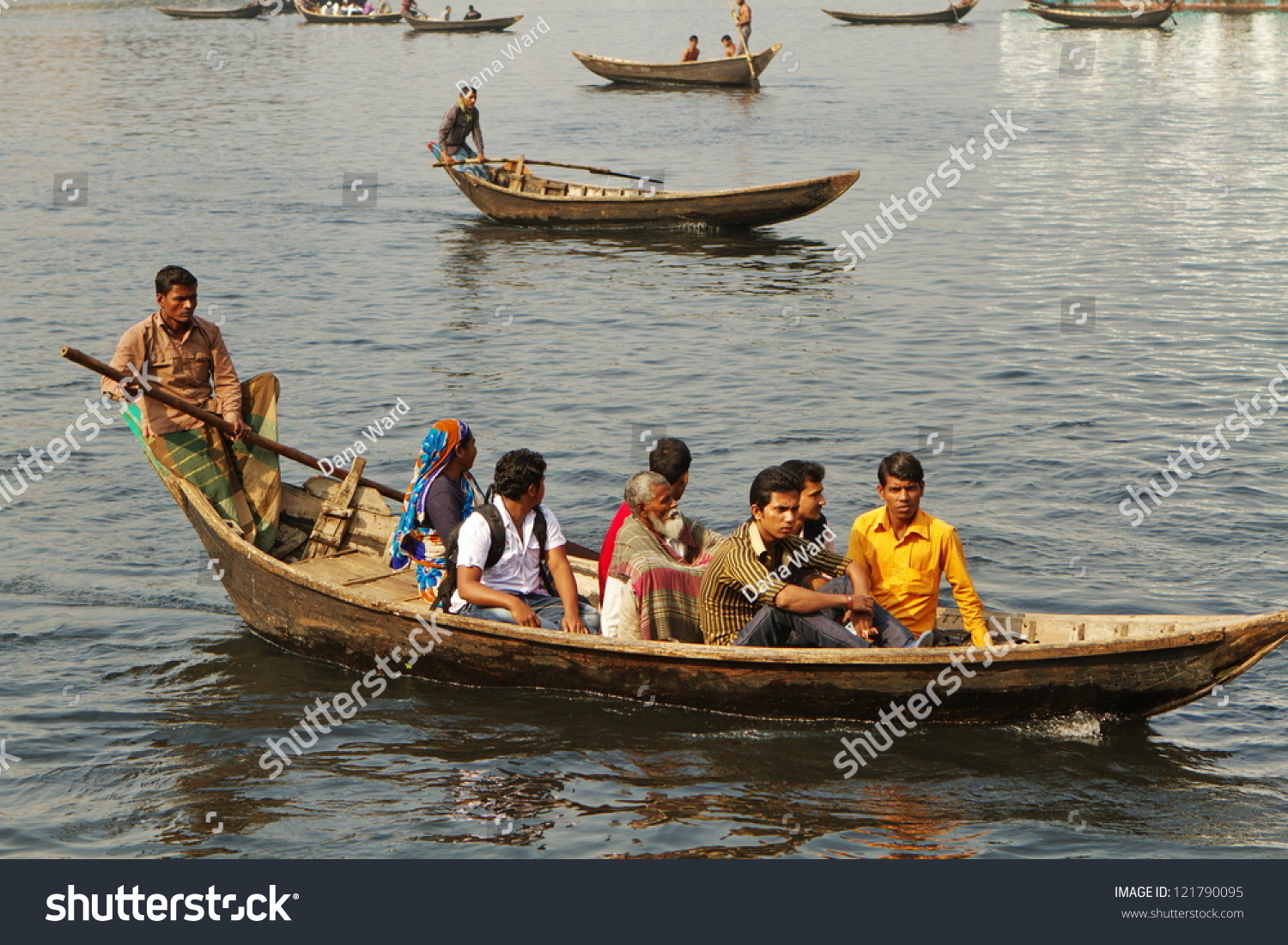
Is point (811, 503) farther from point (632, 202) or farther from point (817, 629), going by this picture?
point (632, 202)

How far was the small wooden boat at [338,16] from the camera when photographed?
163 feet

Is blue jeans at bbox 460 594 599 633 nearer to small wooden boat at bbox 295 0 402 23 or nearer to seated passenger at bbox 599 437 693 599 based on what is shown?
seated passenger at bbox 599 437 693 599

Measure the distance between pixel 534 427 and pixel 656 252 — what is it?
22.9 ft

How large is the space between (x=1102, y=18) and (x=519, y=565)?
41905 mm

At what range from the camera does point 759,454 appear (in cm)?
1108

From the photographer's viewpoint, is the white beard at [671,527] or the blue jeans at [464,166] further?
the blue jeans at [464,166]

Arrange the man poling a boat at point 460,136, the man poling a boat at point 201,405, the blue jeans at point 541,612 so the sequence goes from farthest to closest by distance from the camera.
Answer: the man poling a boat at point 460,136 < the man poling a boat at point 201,405 < the blue jeans at point 541,612

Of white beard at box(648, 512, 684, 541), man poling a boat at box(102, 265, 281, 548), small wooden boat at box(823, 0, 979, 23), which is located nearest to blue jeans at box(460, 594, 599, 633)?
white beard at box(648, 512, 684, 541)

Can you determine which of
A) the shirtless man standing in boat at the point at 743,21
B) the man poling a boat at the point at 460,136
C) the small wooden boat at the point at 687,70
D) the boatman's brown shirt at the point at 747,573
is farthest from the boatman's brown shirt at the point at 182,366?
the shirtless man standing in boat at the point at 743,21

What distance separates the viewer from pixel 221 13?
54719mm

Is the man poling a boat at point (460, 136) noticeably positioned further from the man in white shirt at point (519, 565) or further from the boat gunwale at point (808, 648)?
the man in white shirt at point (519, 565)

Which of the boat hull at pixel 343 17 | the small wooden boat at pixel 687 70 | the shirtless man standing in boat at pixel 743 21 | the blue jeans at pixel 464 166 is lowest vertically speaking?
the blue jeans at pixel 464 166

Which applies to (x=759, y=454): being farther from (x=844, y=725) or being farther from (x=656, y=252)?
(x=656, y=252)

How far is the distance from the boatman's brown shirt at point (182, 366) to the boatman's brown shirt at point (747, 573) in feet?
10.5
